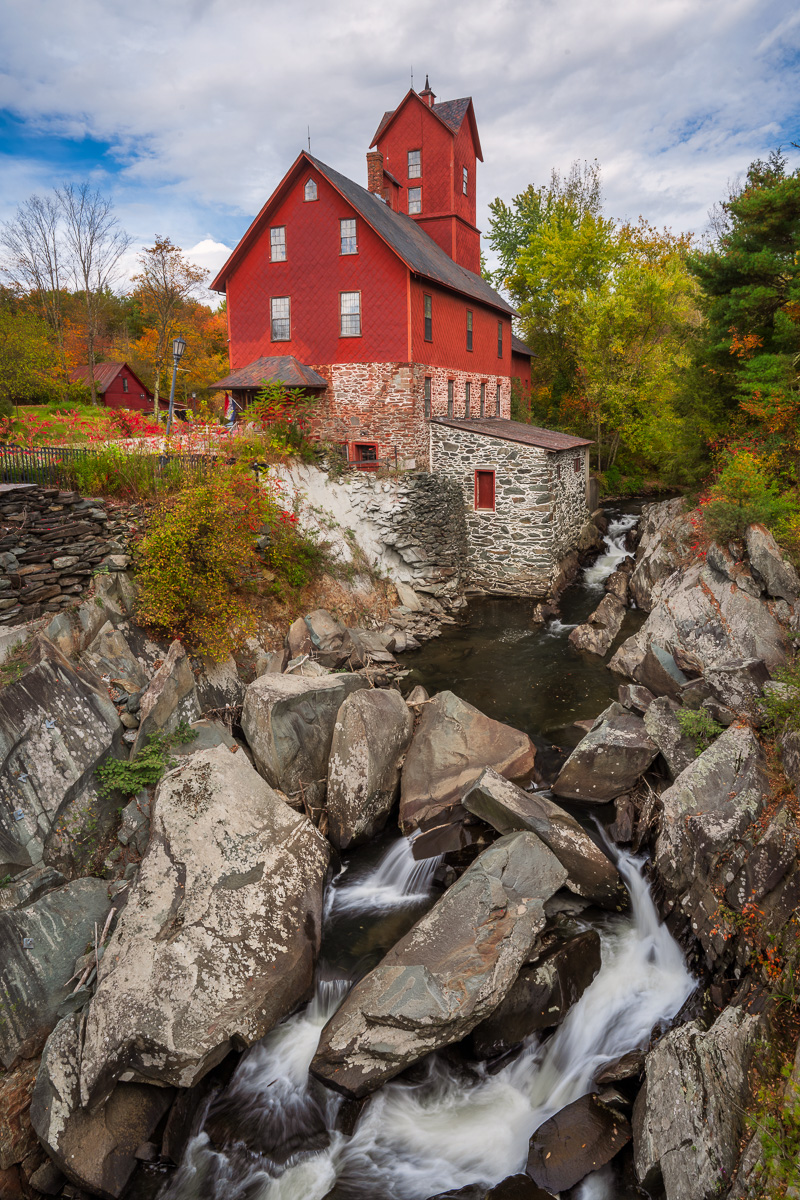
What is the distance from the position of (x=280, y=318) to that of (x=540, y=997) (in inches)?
806

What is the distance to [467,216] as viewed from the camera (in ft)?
89.3

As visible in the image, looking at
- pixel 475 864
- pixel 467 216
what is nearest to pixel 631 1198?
pixel 475 864

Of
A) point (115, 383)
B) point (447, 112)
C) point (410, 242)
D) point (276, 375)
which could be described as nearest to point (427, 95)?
point (447, 112)

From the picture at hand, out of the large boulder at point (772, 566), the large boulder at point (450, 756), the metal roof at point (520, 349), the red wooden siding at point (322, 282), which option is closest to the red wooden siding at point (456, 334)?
the red wooden siding at point (322, 282)

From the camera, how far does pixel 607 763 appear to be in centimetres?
977

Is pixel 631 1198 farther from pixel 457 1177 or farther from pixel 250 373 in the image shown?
pixel 250 373

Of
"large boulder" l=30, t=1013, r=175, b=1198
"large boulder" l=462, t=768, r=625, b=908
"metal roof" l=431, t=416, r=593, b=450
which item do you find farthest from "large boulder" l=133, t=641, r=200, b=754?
"metal roof" l=431, t=416, r=593, b=450

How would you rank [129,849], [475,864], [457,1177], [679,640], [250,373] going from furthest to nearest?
Result: [250,373]
[679,640]
[129,849]
[475,864]
[457,1177]

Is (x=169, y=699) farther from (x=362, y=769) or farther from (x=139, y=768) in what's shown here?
(x=362, y=769)

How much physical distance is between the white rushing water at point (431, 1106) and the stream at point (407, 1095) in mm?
10

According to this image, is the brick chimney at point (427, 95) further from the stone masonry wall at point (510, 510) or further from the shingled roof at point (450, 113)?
the stone masonry wall at point (510, 510)

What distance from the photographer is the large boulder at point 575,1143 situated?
5.33 meters

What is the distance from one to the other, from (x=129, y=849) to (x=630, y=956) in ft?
20.3

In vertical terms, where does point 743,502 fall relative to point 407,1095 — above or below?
above
